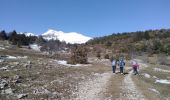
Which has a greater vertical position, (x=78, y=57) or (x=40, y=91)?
(x=78, y=57)

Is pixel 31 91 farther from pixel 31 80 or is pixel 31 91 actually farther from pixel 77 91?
pixel 31 80

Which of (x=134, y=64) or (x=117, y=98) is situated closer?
(x=117, y=98)

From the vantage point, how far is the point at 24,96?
24.9m

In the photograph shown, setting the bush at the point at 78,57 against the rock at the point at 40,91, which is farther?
the bush at the point at 78,57

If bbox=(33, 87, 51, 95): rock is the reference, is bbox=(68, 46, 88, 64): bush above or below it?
above

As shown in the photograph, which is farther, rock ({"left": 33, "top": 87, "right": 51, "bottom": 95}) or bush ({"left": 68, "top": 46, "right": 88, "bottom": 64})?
bush ({"left": 68, "top": 46, "right": 88, "bottom": 64})

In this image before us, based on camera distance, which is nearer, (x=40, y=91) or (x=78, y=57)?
(x=40, y=91)

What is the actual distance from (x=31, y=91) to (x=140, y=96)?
28.3 feet

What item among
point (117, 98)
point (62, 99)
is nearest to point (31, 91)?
point (62, 99)

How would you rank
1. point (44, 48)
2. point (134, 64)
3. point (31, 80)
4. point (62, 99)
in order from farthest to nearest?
point (44, 48)
point (134, 64)
point (31, 80)
point (62, 99)

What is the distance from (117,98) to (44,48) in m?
150

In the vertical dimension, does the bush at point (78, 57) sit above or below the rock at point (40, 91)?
above

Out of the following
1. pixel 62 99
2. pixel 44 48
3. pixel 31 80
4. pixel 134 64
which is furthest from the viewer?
pixel 44 48

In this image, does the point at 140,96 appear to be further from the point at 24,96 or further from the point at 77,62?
the point at 77,62
